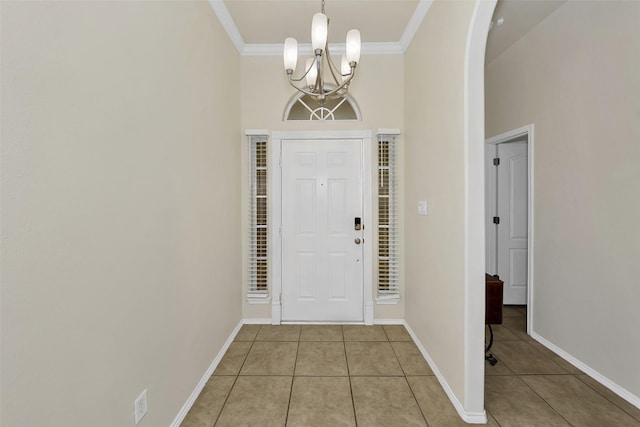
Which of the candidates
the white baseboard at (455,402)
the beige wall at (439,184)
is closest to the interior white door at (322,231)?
the beige wall at (439,184)

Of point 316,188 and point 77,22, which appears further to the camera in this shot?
point 316,188

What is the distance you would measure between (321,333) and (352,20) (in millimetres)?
2969

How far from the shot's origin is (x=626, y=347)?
2033mm

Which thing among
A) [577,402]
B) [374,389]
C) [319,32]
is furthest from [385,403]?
[319,32]

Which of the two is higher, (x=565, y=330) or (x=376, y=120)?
(x=376, y=120)

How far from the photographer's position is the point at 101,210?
1173mm

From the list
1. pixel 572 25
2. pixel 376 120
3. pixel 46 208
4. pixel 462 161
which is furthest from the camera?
pixel 376 120

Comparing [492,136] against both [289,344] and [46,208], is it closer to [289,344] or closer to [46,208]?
[289,344]

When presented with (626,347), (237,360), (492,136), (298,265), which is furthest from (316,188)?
(626,347)

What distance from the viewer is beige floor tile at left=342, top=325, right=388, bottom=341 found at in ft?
9.50

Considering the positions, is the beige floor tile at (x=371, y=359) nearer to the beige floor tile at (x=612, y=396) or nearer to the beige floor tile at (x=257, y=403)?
the beige floor tile at (x=257, y=403)

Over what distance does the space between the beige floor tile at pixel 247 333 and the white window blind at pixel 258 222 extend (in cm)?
28

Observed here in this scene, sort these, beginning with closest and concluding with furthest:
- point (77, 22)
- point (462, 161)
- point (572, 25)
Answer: point (77, 22)
point (462, 161)
point (572, 25)

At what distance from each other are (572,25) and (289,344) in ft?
11.9
